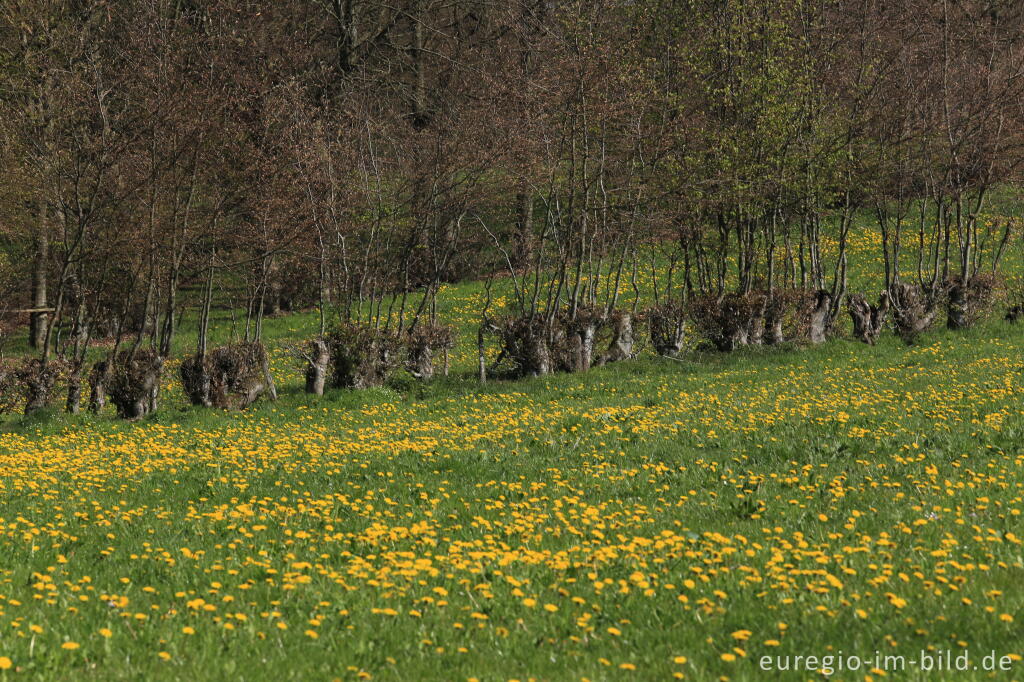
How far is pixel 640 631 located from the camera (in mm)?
5348

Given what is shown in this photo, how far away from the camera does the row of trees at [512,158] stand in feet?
64.0

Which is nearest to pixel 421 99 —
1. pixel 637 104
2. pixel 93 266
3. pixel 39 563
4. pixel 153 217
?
pixel 637 104

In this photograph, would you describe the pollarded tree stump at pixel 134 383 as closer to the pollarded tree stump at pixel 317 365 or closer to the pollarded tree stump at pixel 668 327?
the pollarded tree stump at pixel 317 365

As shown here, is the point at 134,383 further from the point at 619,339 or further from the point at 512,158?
the point at 619,339

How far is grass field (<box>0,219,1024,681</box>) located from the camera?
5012 millimetres

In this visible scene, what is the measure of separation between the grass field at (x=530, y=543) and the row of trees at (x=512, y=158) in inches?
Result: 237

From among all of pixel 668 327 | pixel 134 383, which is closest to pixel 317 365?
pixel 134 383

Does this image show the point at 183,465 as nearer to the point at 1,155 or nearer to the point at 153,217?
the point at 153,217

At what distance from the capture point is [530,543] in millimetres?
7586

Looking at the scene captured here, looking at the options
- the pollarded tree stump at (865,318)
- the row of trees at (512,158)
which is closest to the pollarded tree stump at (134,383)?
the row of trees at (512,158)

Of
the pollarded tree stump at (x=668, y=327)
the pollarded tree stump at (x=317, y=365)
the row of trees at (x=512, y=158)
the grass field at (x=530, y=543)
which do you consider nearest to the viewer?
the grass field at (x=530, y=543)

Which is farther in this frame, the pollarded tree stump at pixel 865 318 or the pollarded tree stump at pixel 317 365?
the pollarded tree stump at pixel 865 318

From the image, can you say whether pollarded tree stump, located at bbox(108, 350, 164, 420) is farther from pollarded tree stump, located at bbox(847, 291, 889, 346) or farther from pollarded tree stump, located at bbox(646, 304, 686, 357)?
pollarded tree stump, located at bbox(847, 291, 889, 346)

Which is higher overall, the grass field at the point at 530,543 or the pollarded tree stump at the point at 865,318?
the pollarded tree stump at the point at 865,318
